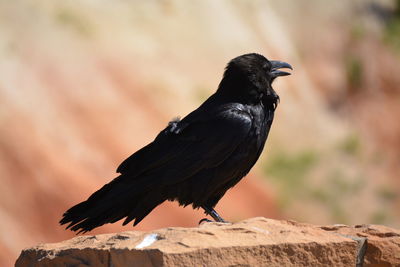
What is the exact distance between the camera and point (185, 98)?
16.0 m

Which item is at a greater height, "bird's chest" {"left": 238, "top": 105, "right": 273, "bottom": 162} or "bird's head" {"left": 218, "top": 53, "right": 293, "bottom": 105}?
"bird's head" {"left": 218, "top": 53, "right": 293, "bottom": 105}

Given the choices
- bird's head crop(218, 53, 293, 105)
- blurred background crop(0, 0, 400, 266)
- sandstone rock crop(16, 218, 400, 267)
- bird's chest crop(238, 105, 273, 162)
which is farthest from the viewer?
blurred background crop(0, 0, 400, 266)

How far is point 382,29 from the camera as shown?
20688 mm

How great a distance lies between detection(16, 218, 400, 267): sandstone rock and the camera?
412 cm

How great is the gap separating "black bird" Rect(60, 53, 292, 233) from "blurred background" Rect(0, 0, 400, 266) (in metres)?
7.77

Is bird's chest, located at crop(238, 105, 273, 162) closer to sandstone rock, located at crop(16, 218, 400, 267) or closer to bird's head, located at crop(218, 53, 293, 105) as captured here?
bird's head, located at crop(218, 53, 293, 105)

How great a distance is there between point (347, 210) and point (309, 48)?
193 inches

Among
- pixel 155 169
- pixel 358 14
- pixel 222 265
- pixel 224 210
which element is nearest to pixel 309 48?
pixel 358 14

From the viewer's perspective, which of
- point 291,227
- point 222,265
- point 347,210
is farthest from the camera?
point 347,210

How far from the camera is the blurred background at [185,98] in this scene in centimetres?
1398

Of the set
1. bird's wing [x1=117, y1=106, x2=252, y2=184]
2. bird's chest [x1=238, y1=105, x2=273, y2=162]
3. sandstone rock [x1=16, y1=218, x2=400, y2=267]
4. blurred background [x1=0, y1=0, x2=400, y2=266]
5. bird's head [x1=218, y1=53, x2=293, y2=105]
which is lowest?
sandstone rock [x1=16, y1=218, x2=400, y2=267]

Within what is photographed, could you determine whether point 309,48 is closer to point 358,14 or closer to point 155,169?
point 358,14

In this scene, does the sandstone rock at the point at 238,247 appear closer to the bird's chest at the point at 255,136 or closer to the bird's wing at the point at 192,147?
the bird's wing at the point at 192,147

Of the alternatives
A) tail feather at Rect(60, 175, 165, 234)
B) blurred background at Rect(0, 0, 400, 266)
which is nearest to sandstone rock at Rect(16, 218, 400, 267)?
tail feather at Rect(60, 175, 165, 234)
